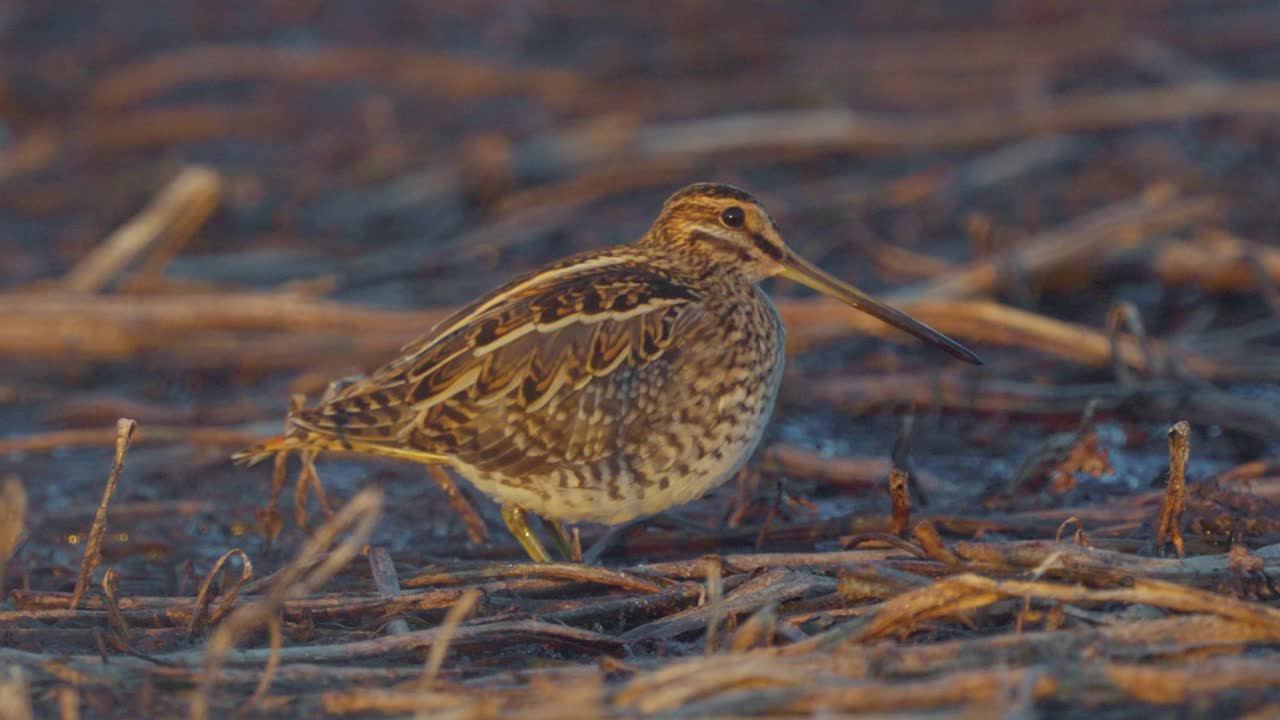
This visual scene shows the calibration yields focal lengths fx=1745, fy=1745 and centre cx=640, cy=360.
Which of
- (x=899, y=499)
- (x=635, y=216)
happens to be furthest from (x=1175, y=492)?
(x=635, y=216)

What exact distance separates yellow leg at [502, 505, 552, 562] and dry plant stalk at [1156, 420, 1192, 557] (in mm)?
1651

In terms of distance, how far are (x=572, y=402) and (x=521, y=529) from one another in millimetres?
460

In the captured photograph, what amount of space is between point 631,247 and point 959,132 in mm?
4241

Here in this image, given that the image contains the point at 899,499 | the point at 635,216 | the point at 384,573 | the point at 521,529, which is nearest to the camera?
the point at 384,573

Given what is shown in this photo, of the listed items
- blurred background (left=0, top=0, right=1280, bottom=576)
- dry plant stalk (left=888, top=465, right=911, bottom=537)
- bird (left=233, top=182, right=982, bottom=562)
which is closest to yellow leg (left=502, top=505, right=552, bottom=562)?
bird (left=233, top=182, right=982, bottom=562)

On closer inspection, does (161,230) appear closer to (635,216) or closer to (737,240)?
(635,216)

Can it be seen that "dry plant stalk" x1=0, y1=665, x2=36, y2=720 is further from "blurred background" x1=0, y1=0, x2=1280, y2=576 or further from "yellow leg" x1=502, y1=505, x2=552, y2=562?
"yellow leg" x1=502, y1=505, x2=552, y2=562

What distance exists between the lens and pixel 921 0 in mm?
11914

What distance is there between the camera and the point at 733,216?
5172mm

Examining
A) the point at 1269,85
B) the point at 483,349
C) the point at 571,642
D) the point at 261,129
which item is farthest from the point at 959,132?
the point at 571,642

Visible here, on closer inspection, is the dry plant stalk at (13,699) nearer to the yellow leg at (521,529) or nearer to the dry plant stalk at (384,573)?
the dry plant stalk at (384,573)

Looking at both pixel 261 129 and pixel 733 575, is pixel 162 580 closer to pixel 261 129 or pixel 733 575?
pixel 733 575

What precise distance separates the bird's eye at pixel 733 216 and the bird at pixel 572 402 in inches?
13.2

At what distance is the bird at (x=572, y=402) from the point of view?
15.4 ft
